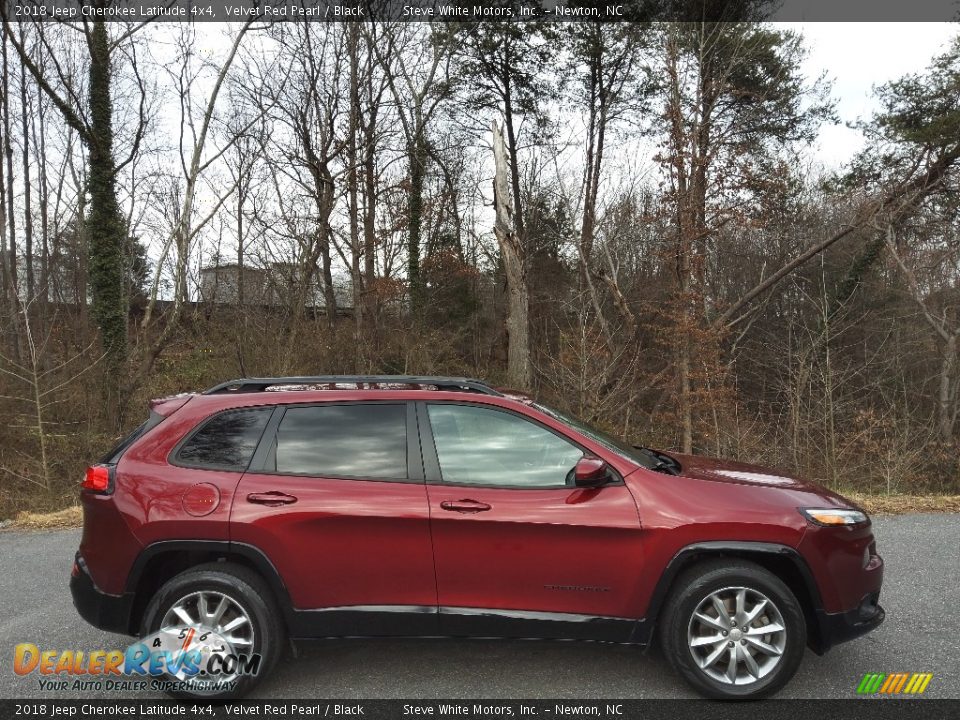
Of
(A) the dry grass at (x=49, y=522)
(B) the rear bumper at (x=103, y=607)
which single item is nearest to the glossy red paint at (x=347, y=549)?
(B) the rear bumper at (x=103, y=607)

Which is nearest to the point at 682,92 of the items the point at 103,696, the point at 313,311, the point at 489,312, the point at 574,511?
the point at 489,312

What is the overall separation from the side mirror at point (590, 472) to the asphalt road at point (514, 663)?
85cm

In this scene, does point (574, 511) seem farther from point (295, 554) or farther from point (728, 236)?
point (728, 236)

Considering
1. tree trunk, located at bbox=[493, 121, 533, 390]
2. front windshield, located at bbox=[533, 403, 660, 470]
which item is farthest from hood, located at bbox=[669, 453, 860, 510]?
tree trunk, located at bbox=[493, 121, 533, 390]

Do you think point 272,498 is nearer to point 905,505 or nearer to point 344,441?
point 344,441

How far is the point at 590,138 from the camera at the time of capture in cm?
2352

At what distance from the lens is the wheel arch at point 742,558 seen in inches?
119

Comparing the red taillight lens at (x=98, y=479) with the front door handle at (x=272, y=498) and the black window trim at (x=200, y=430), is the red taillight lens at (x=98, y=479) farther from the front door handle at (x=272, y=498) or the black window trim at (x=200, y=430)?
the front door handle at (x=272, y=498)

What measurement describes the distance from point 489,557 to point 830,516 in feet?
5.71

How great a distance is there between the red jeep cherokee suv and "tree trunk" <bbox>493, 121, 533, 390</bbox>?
10.4 m

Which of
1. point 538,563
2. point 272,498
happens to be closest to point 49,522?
point 272,498

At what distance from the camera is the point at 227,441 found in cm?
332

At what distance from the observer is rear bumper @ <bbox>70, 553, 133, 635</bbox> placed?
10.3 feet

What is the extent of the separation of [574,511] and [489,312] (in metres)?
19.9
